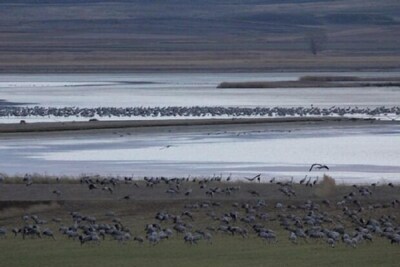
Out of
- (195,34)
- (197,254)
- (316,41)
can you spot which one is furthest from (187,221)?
(195,34)

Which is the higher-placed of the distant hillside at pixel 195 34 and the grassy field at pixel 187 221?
the distant hillside at pixel 195 34

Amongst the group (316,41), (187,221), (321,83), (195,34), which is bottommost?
(187,221)

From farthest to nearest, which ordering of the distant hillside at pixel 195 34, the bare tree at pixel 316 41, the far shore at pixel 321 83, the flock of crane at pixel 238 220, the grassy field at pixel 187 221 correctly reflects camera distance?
the bare tree at pixel 316 41, the distant hillside at pixel 195 34, the far shore at pixel 321 83, the flock of crane at pixel 238 220, the grassy field at pixel 187 221

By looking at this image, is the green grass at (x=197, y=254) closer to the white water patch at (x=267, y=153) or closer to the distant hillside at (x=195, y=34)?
the white water patch at (x=267, y=153)

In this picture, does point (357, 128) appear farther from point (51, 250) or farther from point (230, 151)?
point (51, 250)

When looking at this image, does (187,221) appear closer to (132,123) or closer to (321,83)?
(132,123)

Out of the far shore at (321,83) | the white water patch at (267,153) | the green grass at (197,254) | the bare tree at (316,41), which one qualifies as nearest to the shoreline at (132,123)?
the white water patch at (267,153)
